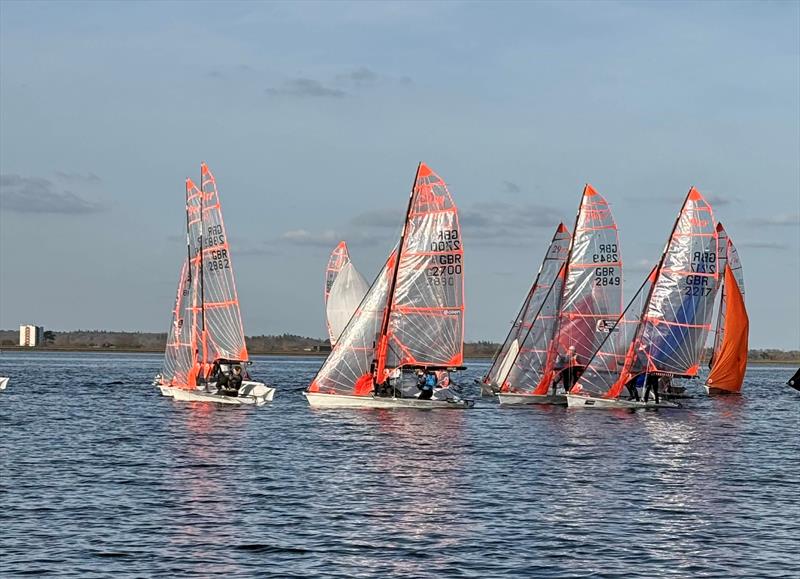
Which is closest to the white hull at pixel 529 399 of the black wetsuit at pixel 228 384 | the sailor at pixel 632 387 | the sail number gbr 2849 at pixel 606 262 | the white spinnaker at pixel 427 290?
the sailor at pixel 632 387

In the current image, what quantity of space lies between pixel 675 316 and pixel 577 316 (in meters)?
7.93

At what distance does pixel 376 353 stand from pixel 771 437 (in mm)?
19828

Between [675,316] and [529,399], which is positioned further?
[529,399]

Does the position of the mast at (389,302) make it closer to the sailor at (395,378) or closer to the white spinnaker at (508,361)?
the sailor at (395,378)

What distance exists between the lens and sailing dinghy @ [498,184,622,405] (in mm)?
79000

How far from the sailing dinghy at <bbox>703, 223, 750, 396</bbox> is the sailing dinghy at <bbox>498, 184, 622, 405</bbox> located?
22.0m

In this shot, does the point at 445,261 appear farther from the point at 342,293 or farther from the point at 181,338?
the point at 342,293

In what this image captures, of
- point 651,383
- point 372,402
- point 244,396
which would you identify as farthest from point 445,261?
point 651,383

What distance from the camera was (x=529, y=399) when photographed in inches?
3155

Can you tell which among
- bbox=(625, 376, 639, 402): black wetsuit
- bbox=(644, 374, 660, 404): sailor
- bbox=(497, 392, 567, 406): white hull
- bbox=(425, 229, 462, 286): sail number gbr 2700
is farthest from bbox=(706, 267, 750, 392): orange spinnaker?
bbox=(425, 229, 462, 286): sail number gbr 2700

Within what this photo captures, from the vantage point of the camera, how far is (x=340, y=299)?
99.8 meters

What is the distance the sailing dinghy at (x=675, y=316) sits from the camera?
73.6 m

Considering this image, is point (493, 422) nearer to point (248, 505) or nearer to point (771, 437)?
point (771, 437)

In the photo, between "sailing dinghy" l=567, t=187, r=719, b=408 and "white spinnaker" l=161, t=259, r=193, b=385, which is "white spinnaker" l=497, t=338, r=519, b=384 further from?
"white spinnaker" l=161, t=259, r=193, b=385
